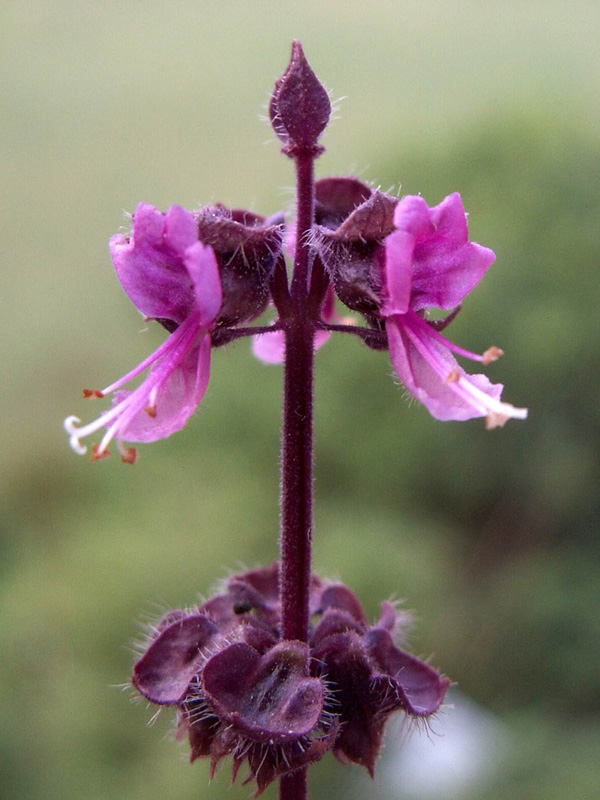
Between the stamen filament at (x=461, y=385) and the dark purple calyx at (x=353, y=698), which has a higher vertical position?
the stamen filament at (x=461, y=385)

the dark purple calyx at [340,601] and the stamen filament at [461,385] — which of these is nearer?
the stamen filament at [461,385]

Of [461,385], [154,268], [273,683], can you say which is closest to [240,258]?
[154,268]

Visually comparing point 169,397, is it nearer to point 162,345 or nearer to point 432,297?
point 162,345

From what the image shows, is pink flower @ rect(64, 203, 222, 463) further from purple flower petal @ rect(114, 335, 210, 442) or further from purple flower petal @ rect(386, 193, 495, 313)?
purple flower petal @ rect(386, 193, 495, 313)

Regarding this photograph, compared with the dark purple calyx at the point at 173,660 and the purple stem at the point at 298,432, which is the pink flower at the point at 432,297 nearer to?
the purple stem at the point at 298,432

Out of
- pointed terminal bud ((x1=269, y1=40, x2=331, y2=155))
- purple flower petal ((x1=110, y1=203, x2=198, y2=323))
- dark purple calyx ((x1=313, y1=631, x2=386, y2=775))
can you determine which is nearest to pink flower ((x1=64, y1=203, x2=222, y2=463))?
purple flower petal ((x1=110, y1=203, x2=198, y2=323))

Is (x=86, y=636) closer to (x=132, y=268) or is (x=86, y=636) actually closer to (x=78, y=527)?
(x=78, y=527)

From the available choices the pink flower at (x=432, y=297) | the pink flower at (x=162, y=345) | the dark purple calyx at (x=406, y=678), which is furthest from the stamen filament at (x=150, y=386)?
the dark purple calyx at (x=406, y=678)
